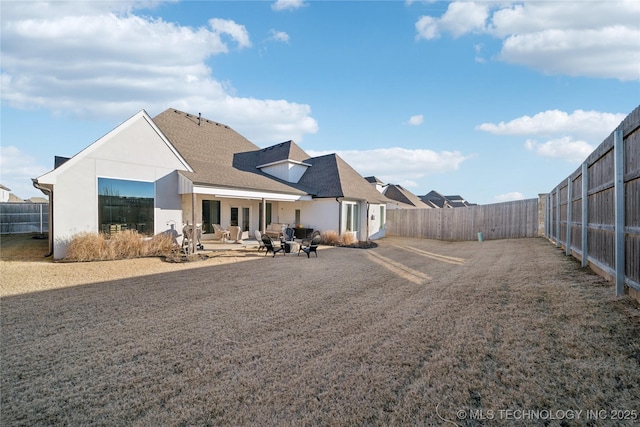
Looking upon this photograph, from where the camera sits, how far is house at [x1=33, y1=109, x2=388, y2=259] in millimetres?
10633

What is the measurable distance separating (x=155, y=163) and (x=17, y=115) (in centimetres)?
505

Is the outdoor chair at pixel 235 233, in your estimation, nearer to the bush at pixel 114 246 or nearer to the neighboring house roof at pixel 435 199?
the bush at pixel 114 246

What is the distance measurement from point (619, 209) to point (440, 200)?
51053mm

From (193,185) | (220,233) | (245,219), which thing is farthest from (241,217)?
(193,185)

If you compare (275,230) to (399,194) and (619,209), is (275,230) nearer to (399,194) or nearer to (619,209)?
(619,209)

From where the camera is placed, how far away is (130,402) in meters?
2.69

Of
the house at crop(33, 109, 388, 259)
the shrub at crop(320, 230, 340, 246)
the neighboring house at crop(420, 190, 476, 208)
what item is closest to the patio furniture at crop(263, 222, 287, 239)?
the house at crop(33, 109, 388, 259)

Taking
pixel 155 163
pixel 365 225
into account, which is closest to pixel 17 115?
pixel 155 163

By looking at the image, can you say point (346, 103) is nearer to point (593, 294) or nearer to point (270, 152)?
point (270, 152)

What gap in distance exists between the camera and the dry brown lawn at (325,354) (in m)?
2.48

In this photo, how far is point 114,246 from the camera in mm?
10305

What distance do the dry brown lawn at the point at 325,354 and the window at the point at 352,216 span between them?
11.6 m

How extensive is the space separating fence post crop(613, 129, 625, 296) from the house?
38.1 ft

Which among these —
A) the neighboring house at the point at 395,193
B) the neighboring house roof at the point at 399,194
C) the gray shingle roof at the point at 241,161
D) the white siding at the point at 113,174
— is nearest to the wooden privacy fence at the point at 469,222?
the gray shingle roof at the point at 241,161
